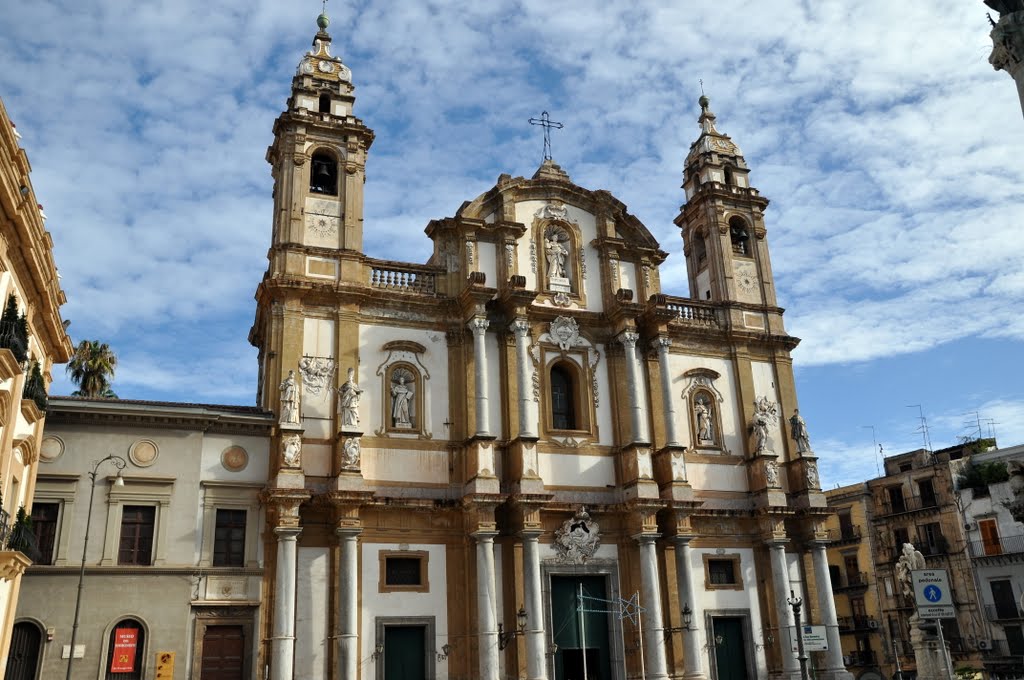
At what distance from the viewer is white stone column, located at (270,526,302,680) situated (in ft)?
72.2

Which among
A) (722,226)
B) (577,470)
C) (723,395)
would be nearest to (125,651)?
(577,470)

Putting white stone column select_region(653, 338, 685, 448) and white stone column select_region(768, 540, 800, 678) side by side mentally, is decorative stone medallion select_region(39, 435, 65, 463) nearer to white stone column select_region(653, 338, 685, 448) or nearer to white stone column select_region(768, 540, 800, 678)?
white stone column select_region(653, 338, 685, 448)

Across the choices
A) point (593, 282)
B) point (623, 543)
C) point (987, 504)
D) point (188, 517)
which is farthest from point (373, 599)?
point (987, 504)

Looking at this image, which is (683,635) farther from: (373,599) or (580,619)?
(373,599)

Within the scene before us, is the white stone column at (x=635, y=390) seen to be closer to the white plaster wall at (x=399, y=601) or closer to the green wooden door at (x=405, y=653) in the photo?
the white plaster wall at (x=399, y=601)

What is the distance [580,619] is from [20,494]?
14.5 meters

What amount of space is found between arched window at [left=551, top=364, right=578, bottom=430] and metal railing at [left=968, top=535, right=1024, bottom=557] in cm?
2350

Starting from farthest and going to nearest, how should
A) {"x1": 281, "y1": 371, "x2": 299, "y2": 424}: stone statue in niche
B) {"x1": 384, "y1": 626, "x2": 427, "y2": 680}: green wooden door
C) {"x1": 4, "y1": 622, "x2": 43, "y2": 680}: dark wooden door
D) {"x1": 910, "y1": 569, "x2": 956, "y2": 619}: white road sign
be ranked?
{"x1": 281, "y1": 371, "x2": 299, "y2": 424}: stone statue in niche
{"x1": 384, "y1": 626, "x2": 427, "y2": 680}: green wooden door
{"x1": 4, "y1": 622, "x2": 43, "y2": 680}: dark wooden door
{"x1": 910, "y1": 569, "x2": 956, "y2": 619}: white road sign

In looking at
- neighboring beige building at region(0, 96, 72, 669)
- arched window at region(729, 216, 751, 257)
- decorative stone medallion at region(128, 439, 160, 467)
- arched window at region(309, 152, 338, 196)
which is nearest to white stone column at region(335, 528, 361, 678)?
decorative stone medallion at region(128, 439, 160, 467)

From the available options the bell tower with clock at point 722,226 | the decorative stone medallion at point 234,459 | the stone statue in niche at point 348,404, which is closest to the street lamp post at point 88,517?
the decorative stone medallion at point 234,459

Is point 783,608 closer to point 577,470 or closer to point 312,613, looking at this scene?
point 577,470

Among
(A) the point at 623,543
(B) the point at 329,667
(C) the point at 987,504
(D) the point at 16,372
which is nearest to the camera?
(D) the point at 16,372

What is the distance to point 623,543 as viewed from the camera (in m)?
27.2

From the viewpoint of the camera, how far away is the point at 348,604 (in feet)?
75.5
